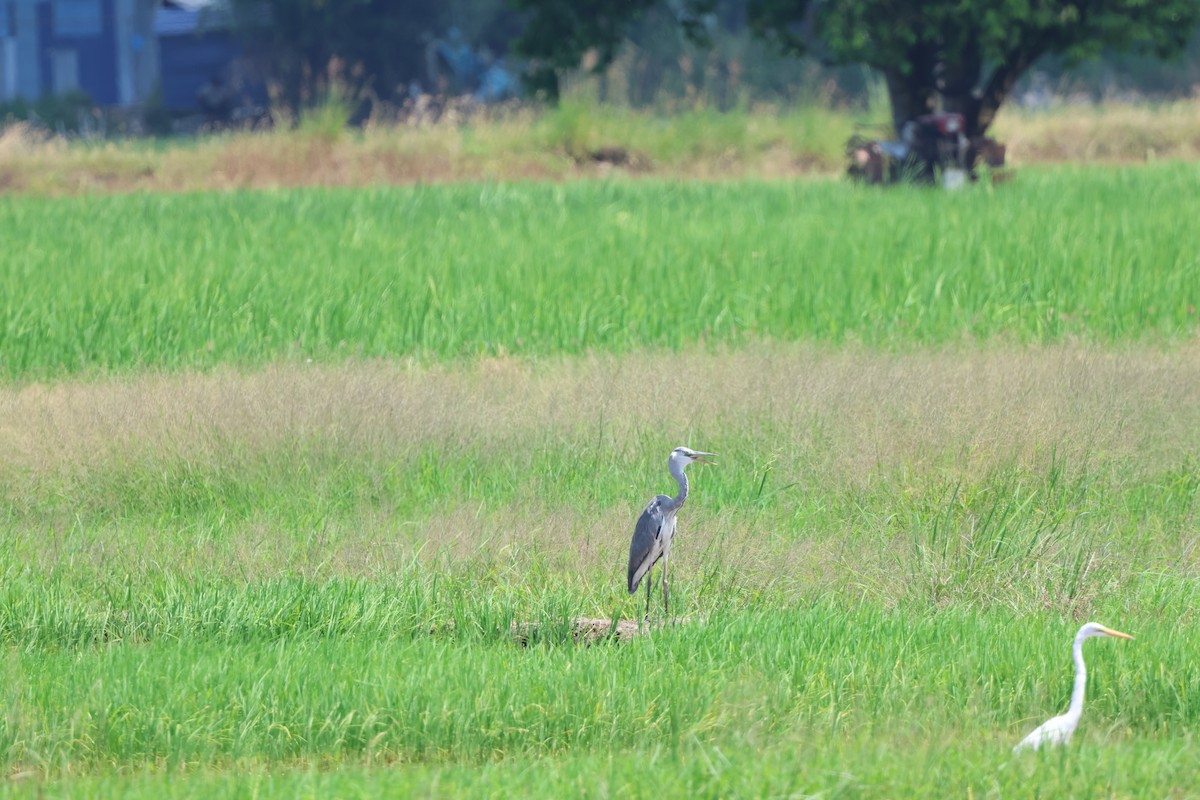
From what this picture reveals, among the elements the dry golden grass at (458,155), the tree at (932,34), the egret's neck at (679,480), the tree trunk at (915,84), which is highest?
the tree at (932,34)

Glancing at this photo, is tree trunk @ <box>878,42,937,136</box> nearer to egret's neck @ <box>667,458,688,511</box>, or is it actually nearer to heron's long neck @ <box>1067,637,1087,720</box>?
egret's neck @ <box>667,458,688,511</box>

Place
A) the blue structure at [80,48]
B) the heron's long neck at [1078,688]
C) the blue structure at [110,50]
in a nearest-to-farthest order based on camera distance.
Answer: the heron's long neck at [1078,688] → the blue structure at [110,50] → the blue structure at [80,48]

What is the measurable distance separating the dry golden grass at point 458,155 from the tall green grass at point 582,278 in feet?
28.8

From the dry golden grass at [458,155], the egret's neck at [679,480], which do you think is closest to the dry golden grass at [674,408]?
the egret's neck at [679,480]

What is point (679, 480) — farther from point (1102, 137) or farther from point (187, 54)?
point (187, 54)

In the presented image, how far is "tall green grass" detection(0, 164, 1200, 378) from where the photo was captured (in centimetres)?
1073

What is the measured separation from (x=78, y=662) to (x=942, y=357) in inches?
230

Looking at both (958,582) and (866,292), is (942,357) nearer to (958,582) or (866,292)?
(866,292)

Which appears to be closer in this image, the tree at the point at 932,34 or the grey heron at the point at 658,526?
the grey heron at the point at 658,526

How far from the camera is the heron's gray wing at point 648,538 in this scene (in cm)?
547

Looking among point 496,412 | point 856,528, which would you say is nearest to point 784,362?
point 496,412

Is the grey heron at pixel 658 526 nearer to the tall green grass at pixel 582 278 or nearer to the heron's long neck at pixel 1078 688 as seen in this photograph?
the heron's long neck at pixel 1078 688

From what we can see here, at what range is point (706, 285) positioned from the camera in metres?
12.1

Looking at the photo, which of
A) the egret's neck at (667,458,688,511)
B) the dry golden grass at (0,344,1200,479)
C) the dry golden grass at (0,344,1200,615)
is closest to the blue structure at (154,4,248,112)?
the dry golden grass at (0,344,1200,479)
